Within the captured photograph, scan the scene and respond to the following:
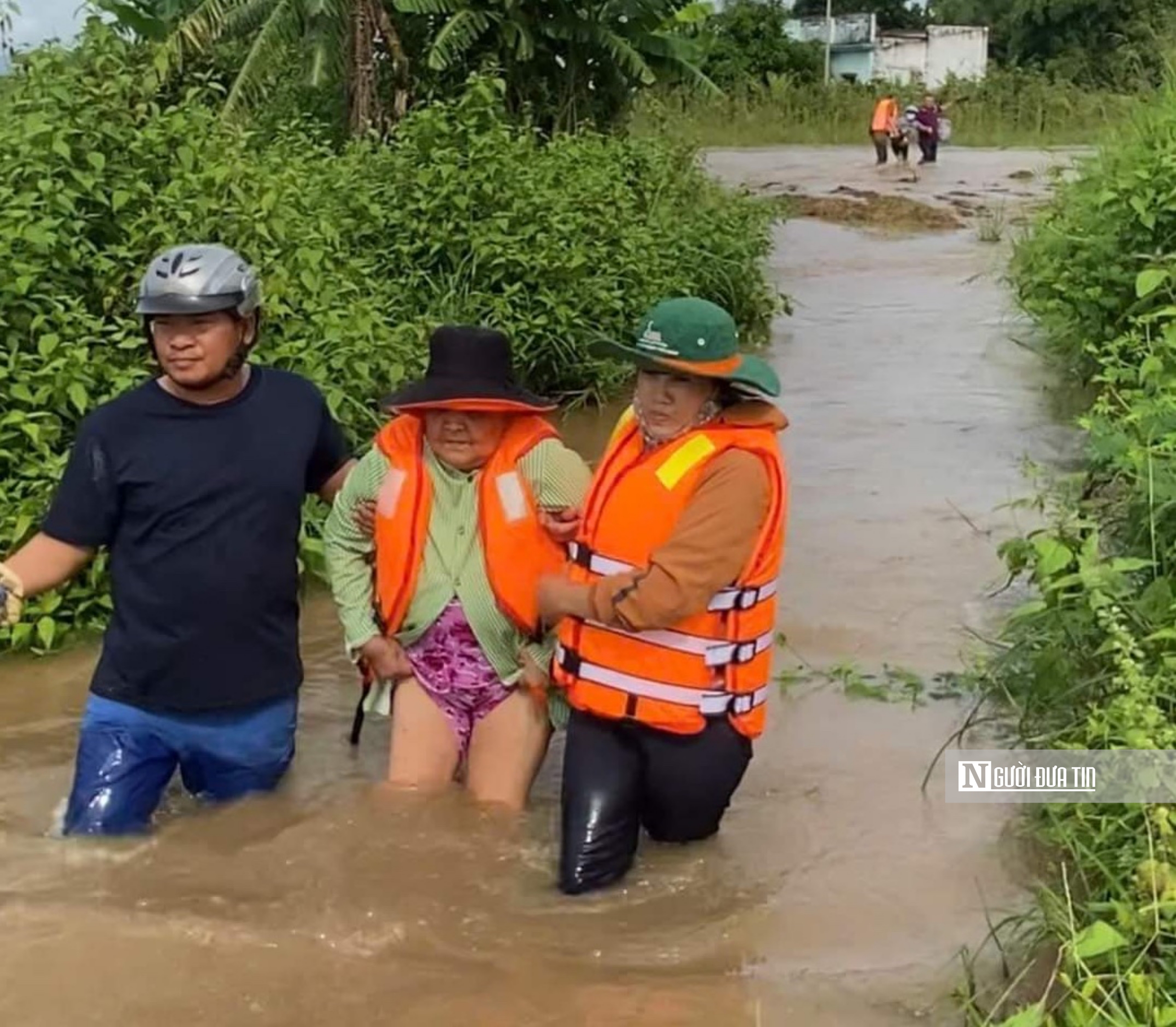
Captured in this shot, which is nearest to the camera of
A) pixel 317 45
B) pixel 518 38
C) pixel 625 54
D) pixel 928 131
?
pixel 317 45

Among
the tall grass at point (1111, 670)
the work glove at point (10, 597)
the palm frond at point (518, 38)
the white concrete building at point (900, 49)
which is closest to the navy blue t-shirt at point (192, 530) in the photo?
the work glove at point (10, 597)

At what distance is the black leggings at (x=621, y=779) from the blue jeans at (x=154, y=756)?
2.66 feet

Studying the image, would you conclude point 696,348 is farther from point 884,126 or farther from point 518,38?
point 884,126

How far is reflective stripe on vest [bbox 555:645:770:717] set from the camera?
4012mm

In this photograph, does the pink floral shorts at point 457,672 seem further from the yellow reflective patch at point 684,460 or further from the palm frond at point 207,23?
the palm frond at point 207,23

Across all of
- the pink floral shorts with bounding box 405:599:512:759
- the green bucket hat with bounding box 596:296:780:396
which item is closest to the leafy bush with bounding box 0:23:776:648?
the green bucket hat with bounding box 596:296:780:396

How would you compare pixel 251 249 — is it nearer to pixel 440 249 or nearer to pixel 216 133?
pixel 216 133

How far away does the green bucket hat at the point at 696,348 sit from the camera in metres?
3.88

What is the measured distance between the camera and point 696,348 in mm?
3885

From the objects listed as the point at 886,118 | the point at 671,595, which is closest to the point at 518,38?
the point at 671,595

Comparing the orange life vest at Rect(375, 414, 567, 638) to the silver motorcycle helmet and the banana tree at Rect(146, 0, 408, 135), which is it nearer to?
the silver motorcycle helmet

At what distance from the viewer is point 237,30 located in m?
15.0

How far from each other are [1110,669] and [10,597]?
2.81 metres

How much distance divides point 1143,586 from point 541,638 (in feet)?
5.57
